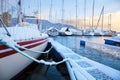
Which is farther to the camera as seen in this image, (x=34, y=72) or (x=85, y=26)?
(x=85, y=26)

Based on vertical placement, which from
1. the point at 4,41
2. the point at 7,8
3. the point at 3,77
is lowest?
the point at 3,77

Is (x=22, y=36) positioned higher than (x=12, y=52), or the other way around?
(x=22, y=36)

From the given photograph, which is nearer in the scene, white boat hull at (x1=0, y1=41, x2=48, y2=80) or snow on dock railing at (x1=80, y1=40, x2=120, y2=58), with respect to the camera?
white boat hull at (x1=0, y1=41, x2=48, y2=80)

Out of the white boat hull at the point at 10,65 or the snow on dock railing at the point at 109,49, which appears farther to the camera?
the snow on dock railing at the point at 109,49

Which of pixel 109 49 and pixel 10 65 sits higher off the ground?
pixel 10 65

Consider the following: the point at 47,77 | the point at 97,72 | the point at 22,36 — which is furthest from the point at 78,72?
the point at 22,36

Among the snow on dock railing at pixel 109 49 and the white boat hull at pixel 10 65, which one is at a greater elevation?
the white boat hull at pixel 10 65

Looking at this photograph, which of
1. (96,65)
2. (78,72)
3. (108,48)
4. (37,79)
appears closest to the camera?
(78,72)

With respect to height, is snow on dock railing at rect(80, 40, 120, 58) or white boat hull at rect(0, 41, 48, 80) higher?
white boat hull at rect(0, 41, 48, 80)

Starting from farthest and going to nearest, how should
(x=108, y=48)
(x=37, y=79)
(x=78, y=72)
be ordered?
(x=108, y=48)
(x=37, y=79)
(x=78, y=72)

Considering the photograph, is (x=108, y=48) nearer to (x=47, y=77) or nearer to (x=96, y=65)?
(x=96, y=65)

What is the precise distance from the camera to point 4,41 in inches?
220

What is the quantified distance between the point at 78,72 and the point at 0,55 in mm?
3061

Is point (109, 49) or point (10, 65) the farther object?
point (109, 49)
